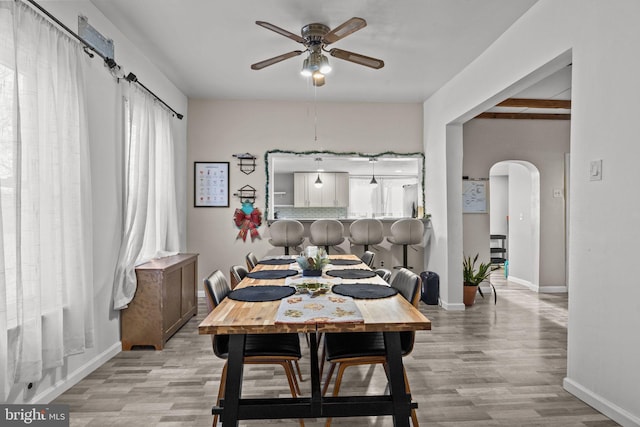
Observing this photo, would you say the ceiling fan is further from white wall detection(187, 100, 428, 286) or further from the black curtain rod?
white wall detection(187, 100, 428, 286)

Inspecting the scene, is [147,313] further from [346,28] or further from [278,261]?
[346,28]

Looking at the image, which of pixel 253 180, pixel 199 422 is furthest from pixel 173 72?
pixel 199 422

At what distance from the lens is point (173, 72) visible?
416 centimetres

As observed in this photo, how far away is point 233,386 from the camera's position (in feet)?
5.57

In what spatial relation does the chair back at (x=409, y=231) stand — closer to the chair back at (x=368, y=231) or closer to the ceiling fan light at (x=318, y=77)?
the chair back at (x=368, y=231)

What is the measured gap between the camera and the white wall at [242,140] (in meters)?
5.16

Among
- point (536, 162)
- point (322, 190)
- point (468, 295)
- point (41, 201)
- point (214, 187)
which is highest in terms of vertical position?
point (536, 162)

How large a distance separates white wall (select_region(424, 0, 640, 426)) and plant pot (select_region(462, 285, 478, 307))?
2168mm

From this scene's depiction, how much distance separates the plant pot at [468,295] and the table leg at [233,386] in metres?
3.57

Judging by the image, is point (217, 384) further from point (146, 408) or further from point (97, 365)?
point (97, 365)

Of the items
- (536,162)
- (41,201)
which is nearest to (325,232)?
(41,201)

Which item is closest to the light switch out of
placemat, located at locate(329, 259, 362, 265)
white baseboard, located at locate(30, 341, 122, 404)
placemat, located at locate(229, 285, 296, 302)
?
placemat, located at locate(329, 259, 362, 265)

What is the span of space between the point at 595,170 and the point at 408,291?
4.33 ft

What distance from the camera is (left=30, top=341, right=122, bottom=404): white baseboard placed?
2.23 m
